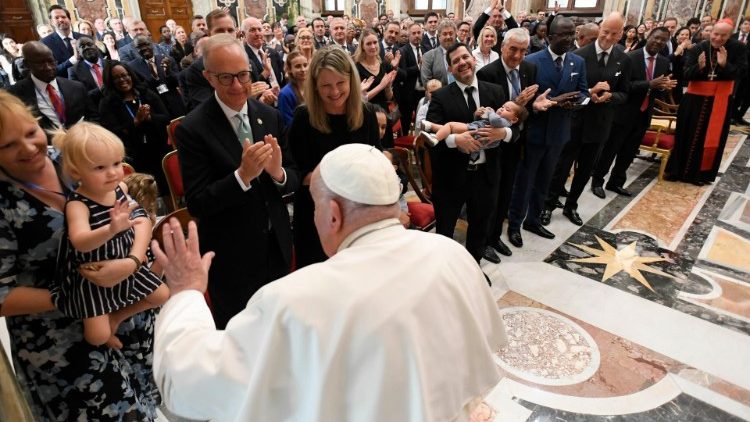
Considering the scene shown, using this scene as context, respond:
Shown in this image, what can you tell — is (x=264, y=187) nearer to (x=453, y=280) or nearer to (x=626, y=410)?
(x=453, y=280)

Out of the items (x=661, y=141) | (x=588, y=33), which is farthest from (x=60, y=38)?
(x=661, y=141)

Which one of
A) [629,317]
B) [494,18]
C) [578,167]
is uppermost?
[494,18]

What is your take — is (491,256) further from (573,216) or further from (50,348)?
(50,348)

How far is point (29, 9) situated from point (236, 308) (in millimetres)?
13642

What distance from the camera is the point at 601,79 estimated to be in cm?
436

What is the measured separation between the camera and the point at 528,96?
3225 mm

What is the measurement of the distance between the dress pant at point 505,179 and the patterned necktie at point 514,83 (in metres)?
0.41

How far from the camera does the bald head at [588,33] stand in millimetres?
4754

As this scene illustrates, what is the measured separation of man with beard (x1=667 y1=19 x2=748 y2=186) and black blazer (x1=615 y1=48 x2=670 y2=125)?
51 cm

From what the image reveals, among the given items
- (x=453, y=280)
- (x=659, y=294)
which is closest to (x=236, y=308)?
(x=453, y=280)

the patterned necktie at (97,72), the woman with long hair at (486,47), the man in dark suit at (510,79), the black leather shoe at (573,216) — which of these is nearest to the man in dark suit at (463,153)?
the man in dark suit at (510,79)

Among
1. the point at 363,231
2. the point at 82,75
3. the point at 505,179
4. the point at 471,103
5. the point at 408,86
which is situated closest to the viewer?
the point at 363,231

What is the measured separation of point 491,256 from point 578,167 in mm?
1658

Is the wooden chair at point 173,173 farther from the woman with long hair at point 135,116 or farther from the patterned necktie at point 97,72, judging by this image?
the patterned necktie at point 97,72
